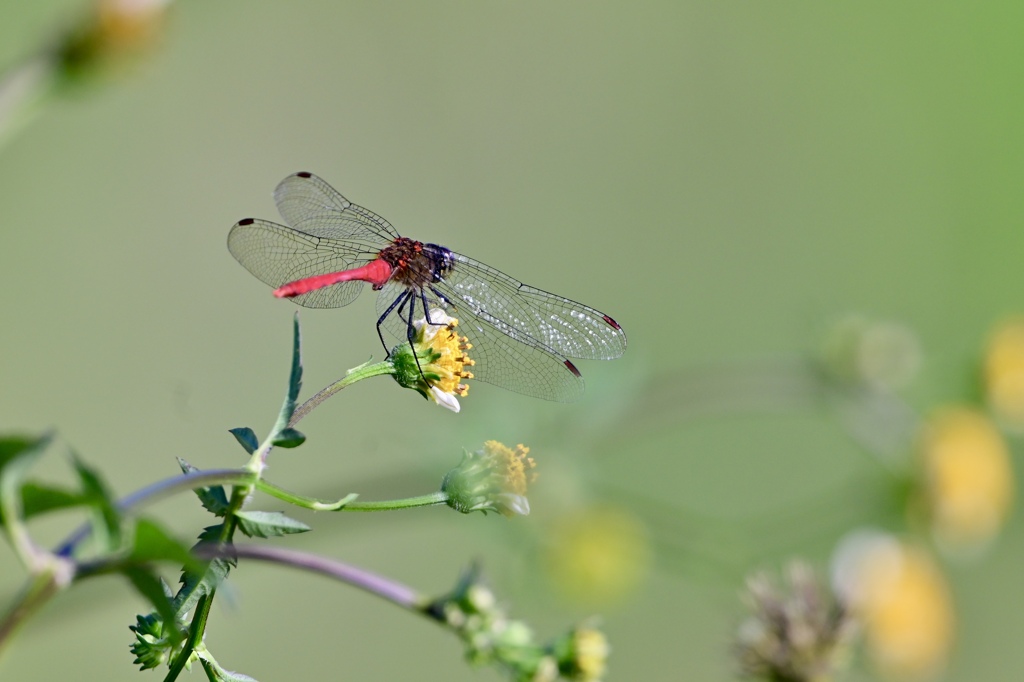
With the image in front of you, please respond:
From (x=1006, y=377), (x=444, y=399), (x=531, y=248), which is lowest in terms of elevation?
(x=444, y=399)

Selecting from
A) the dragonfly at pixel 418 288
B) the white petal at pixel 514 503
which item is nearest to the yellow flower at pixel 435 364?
the white petal at pixel 514 503

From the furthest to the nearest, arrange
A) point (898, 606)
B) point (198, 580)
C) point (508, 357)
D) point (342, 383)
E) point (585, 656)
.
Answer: point (898, 606)
point (508, 357)
point (585, 656)
point (342, 383)
point (198, 580)

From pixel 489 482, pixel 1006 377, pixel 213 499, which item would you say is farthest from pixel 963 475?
pixel 213 499

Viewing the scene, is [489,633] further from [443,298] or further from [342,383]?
[443,298]

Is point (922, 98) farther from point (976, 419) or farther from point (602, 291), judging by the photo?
point (976, 419)

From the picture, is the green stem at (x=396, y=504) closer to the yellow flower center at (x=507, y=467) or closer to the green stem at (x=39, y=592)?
the yellow flower center at (x=507, y=467)

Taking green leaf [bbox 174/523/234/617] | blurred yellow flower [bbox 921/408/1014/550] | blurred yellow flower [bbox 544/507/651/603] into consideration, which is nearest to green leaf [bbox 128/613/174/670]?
green leaf [bbox 174/523/234/617]
